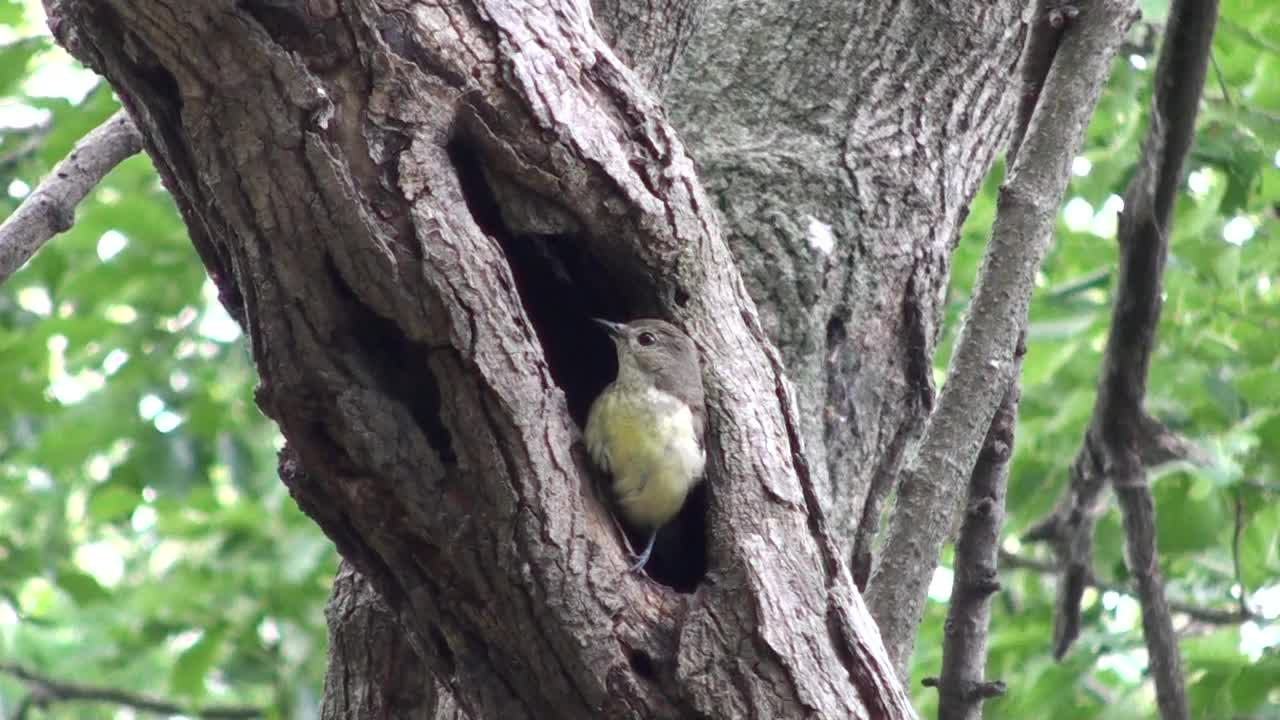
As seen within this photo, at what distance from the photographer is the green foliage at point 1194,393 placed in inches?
205

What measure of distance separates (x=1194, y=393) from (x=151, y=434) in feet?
16.7

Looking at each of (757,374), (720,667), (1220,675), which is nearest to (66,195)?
(757,374)

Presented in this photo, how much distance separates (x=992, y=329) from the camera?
340cm

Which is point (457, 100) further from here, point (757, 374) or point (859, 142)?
point (859, 142)

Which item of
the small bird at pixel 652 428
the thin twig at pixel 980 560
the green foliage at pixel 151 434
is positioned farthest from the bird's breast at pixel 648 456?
the green foliage at pixel 151 434

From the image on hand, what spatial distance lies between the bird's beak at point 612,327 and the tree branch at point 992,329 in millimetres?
717

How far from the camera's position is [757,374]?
309 centimetres

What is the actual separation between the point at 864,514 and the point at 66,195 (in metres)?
2.14

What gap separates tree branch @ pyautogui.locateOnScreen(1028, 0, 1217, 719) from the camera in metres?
3.96

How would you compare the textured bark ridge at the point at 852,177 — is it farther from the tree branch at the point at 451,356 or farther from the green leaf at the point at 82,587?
the green leaf at the point at 82,587

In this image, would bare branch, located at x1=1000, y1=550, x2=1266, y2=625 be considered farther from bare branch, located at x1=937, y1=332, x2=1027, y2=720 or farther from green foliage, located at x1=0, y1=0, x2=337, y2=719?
green foliage, located at x1=0, y1=0, x2=337, y2=719

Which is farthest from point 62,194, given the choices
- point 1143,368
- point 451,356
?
point 1143,368

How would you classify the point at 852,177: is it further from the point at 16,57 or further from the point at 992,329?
the point at 16,57

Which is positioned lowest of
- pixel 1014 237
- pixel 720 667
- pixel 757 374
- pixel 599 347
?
pixel 720 667
